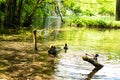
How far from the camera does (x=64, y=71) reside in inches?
611

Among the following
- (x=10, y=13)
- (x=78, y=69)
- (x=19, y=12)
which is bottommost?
(x=78, y=69)

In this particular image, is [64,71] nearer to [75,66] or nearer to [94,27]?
[75,66]

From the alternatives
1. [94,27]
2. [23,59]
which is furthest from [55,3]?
[23,59]

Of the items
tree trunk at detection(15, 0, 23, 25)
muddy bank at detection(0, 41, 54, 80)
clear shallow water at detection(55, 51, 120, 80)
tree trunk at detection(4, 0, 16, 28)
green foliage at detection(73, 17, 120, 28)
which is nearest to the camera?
muddy bank at detection(0, 41, 54, 80)

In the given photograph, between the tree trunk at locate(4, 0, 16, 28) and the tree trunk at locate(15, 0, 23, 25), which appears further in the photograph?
the tree trunk at locate(15, 0, 23, 25)

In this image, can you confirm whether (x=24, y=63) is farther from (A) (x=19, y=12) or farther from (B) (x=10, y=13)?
(A) (x=19, y=12)

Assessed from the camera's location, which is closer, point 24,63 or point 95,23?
point 24,63

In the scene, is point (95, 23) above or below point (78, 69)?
above

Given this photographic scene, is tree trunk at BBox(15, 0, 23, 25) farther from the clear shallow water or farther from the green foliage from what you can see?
the clear shallow water

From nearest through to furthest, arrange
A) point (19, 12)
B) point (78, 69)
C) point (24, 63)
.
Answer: point (78, 69) → point (24, 63) → point (19, 12)

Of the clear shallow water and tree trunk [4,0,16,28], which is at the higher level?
tree trunk [4,0,16,28]

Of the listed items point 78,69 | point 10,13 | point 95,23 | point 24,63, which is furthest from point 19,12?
point 78,69

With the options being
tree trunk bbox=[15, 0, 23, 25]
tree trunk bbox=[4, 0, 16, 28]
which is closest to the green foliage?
tree trunk bbox=[15, 0, 23, 25]

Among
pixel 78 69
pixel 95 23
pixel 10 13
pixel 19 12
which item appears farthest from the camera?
pixel 95 23
